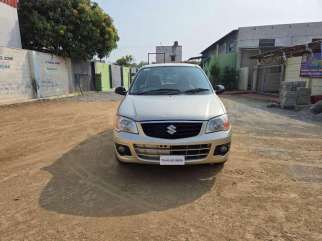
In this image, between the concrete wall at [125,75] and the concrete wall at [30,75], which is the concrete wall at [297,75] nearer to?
the concrete wall at [30,75]

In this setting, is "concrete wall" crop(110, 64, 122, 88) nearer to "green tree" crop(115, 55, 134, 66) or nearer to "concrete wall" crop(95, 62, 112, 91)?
"concrete wall" crop(95, 62, 112, 91)

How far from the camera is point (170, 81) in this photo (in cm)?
462

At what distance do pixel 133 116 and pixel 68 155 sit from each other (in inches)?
80.7

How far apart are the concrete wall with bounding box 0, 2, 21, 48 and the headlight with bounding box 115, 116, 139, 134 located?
12532mm

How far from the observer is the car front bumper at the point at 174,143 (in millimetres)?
3176

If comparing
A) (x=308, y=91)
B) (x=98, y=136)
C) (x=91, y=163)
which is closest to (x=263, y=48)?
(x=308, y=91)

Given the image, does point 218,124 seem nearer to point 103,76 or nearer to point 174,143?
point 174,143

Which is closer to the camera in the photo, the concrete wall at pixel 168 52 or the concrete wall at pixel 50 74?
the concrete wall at pixel 50 74

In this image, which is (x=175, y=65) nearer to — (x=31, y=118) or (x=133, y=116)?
(x=133, y=116)

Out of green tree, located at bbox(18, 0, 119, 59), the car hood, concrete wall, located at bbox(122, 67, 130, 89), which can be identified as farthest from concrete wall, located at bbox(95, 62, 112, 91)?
the car hood

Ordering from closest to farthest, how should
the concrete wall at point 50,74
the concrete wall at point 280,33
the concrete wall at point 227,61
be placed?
the concrete wall at point 50,74, the concrete wall at point 280,33, the concrete wall at point 227,61

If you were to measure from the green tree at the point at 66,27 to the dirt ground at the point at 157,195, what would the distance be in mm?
12422

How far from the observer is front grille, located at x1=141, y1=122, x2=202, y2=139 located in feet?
10.5

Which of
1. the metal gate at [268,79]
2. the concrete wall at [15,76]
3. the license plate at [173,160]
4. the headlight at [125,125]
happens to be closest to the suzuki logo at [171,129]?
the license plate at [173,160]
